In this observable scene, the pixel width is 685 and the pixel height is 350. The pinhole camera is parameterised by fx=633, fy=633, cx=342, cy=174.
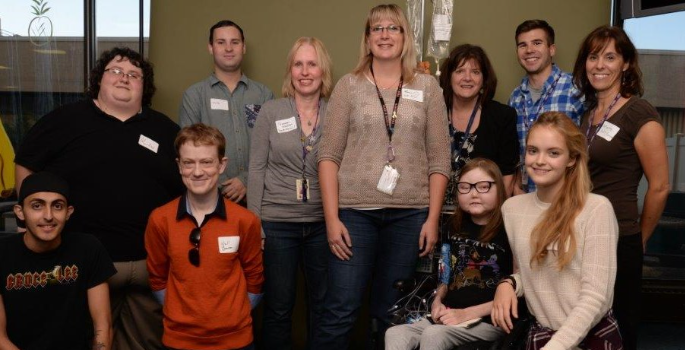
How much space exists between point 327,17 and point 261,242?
1.68 metres

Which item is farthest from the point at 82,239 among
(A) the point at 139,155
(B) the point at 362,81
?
(B) the point at 362,81

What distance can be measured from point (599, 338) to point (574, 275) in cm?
22

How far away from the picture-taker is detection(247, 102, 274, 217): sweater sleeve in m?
3.04

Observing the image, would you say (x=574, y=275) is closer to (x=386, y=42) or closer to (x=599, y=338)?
(x=599, y=338)

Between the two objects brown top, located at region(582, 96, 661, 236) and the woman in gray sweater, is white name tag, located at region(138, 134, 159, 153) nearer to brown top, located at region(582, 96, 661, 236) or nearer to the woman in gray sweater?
the woman in gray sweater

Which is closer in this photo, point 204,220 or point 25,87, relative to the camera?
point 204,220

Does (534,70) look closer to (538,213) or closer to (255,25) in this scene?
(538,213)

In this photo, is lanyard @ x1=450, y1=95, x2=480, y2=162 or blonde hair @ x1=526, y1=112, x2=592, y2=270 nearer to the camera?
blonde hair @ x1=526, y1=112, x2=592, y2=270

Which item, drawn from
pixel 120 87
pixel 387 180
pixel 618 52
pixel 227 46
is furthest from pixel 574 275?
pixel 227 46

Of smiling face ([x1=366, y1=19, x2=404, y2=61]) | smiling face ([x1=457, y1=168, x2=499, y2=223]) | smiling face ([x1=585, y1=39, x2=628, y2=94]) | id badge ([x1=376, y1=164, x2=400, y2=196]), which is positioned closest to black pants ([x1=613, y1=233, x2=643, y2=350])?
smiling face ([x1=457, y1=168, x2=499, y2=223])

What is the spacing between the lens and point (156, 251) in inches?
106

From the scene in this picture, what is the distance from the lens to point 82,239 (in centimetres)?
263

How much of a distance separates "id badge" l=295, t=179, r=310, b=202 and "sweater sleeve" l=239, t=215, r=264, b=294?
0.29m

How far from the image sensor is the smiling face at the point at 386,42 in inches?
107
